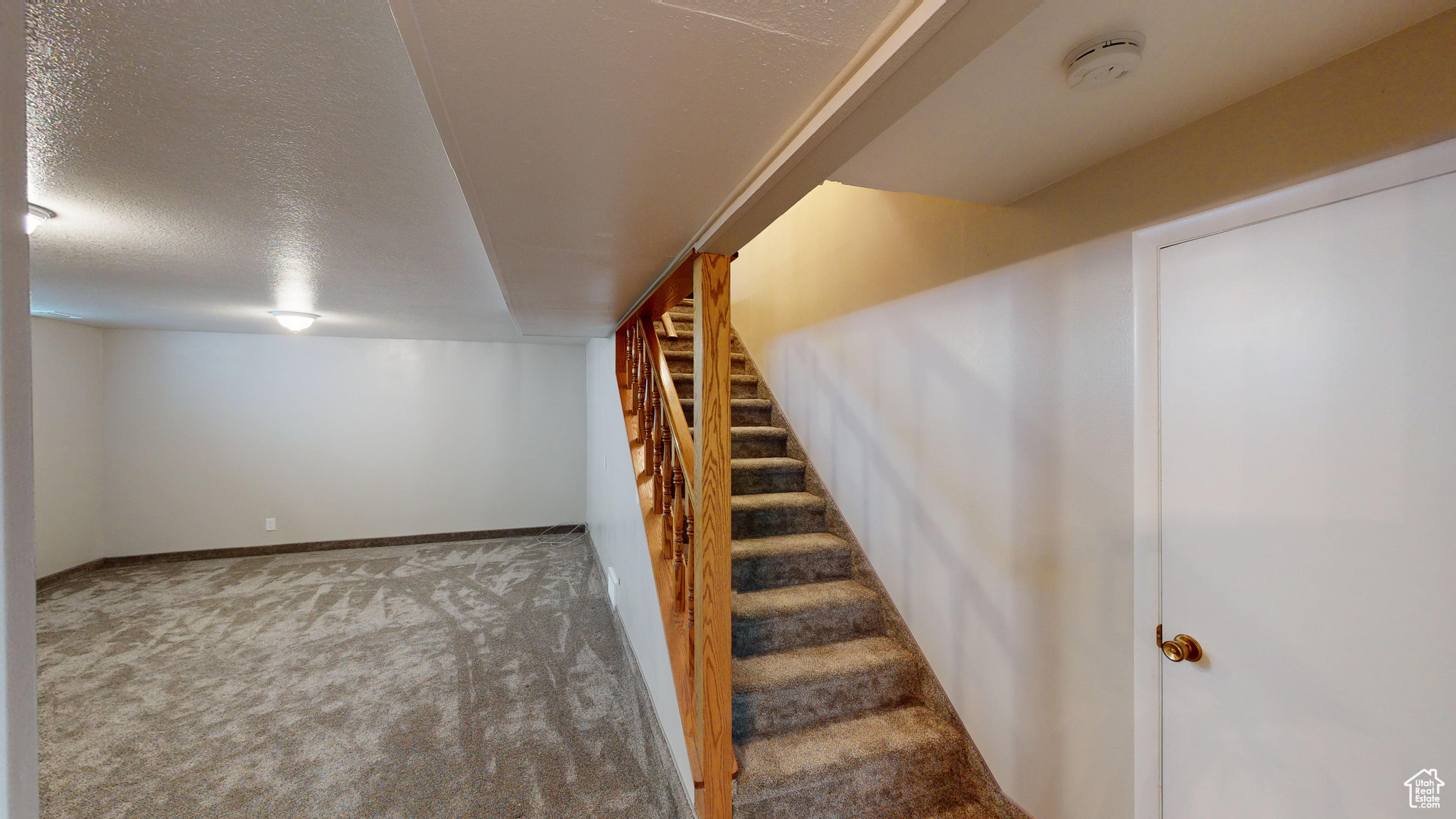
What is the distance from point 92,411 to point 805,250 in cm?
643

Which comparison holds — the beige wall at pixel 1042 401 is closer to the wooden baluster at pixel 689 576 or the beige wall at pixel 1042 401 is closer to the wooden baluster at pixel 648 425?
the wooden baluster at pixel 689 576

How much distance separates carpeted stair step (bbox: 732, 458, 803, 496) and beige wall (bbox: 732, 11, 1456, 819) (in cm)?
50

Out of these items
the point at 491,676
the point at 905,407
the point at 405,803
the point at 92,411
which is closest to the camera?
the point at 405,803

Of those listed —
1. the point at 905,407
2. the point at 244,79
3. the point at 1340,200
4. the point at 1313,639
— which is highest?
the point at 244,79

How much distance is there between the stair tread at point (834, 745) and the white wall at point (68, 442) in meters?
5.93

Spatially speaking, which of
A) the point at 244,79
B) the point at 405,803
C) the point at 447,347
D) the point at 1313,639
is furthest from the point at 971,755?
the point at 447,347

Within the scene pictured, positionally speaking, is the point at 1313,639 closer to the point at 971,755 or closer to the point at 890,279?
the point at 971,755

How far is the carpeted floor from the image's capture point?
6.35 feet

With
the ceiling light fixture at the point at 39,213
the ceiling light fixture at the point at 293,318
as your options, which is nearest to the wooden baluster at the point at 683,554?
the ceiling light fixture at the point at 39,213

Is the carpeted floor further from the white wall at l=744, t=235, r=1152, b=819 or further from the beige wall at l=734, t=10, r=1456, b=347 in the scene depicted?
the beige wall at l=734, t=10, r=1456, b=347

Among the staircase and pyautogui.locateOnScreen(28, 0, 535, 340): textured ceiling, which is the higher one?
pyautogui.locateOnScreen(28, 0, 535, 340): textured ceiling

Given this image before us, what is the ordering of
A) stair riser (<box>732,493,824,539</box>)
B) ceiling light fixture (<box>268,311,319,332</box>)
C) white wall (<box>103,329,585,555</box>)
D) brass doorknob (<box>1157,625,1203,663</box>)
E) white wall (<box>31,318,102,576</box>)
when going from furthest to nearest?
white wall (<box>103,329,585,555</box>) < white wall (<box>31,318,102,576</box>) < ceiling light fixture (<box>268,311,319,332</box>) < stair riser (<box>732,493,824,539</box>) < brass doorknob (<box>1157,625,1203,663</box>)

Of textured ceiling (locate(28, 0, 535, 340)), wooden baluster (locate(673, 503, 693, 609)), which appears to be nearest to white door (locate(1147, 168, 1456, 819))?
wooden baluster (locate(673, 503, 693, 609))

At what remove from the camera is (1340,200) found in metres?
0.96
